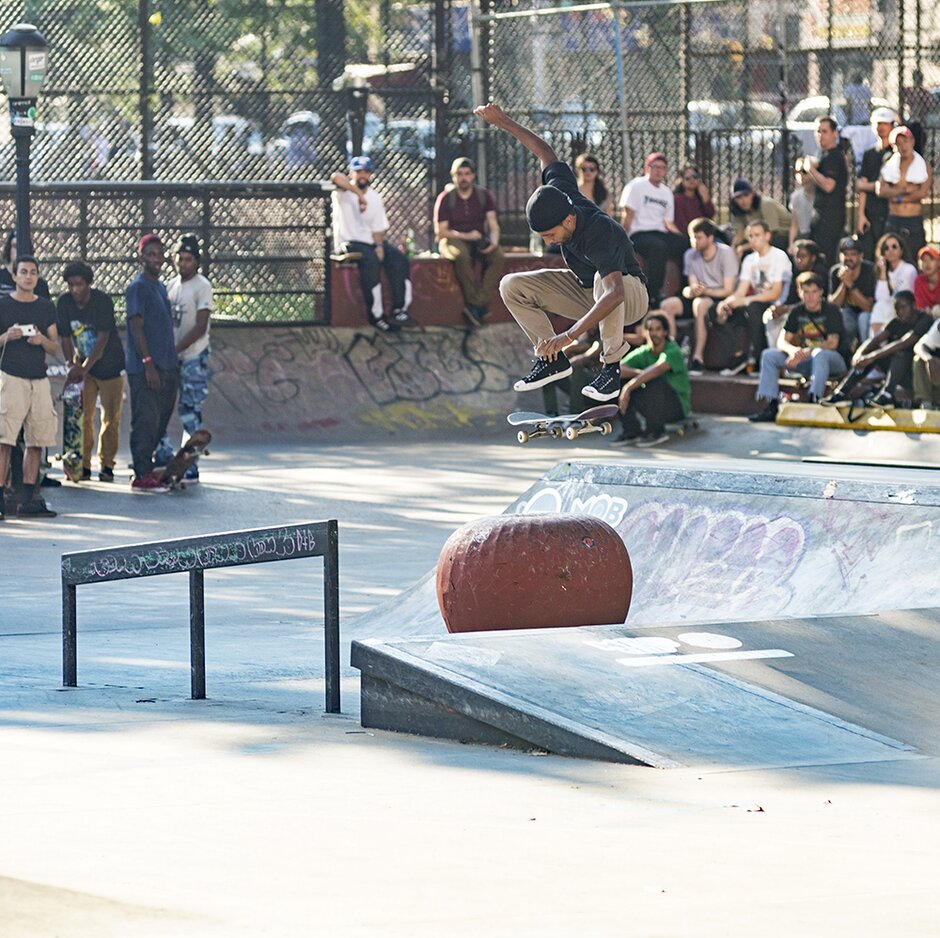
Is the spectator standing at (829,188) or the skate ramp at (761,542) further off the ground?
the spectator standing at (829,188)

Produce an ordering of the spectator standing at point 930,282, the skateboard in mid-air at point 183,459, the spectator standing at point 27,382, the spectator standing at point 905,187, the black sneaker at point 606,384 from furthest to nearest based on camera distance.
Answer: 1. the spectator standing at point 905,187
2. the spectator standing at point 930,282
3. the skateboard in mid-air at point 183,459
4. the spectator standing at point 27,382
5. the black sneaker at point 606,384

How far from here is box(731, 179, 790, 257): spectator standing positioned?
19141 mm

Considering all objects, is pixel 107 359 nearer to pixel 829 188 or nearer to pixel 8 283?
pixel 8 283

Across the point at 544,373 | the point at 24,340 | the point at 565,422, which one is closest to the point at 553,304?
the point at 544,373

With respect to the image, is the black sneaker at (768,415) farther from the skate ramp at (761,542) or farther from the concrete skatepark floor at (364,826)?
the concrete skatepark floor at (364,826)

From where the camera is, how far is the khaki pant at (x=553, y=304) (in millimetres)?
9125

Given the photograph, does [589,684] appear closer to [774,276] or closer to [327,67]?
[774,276]

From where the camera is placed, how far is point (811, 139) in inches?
843

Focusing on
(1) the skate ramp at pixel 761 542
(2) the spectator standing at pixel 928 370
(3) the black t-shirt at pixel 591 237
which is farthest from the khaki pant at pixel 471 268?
(3) the black t-shirt at pixel 591 237

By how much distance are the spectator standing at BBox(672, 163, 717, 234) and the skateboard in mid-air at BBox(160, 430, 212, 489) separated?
6587 mm

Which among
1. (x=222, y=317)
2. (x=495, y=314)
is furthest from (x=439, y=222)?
(x=222, y=317)

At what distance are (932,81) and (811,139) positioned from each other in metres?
4.24

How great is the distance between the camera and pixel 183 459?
15.5 metres

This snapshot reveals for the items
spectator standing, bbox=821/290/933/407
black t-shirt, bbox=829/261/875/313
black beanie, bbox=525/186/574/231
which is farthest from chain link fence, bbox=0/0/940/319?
black beanie, bbox=525/186/574/231
